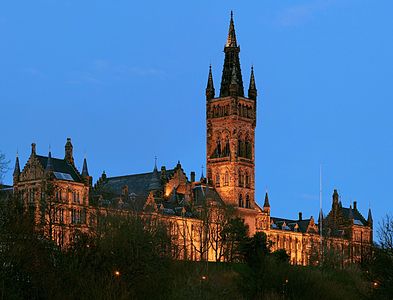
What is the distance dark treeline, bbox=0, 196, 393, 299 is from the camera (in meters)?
65.8

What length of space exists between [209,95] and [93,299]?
437 ft

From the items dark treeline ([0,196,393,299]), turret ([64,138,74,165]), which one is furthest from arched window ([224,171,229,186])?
dark treeline ([0,196,393,299])

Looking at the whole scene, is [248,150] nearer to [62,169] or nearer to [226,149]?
[226,149]

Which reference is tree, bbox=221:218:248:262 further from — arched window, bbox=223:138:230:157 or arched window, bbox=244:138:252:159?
arched window, bbox=244:138:252:159

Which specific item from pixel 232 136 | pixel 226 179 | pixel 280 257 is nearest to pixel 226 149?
pixel 232 136

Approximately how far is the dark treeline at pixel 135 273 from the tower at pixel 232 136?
7329cm

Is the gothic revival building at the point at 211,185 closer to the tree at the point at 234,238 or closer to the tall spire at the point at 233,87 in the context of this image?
the tall spire at the point at 233,87

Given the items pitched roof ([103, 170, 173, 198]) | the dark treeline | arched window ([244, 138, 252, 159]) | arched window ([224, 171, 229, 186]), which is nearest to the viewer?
the dark treeline

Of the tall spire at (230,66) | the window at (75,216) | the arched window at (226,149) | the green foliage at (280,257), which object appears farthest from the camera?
the tall spire at (230,66)

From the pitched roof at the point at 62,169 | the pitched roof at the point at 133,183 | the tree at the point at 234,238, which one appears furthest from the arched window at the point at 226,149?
the pitched roof at the point at 62,169

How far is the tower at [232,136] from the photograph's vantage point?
186500 mm

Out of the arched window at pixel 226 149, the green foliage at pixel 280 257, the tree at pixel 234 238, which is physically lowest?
the green foliage at pixel 280 257

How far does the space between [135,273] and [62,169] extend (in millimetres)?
76912

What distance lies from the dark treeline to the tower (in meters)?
73.3
